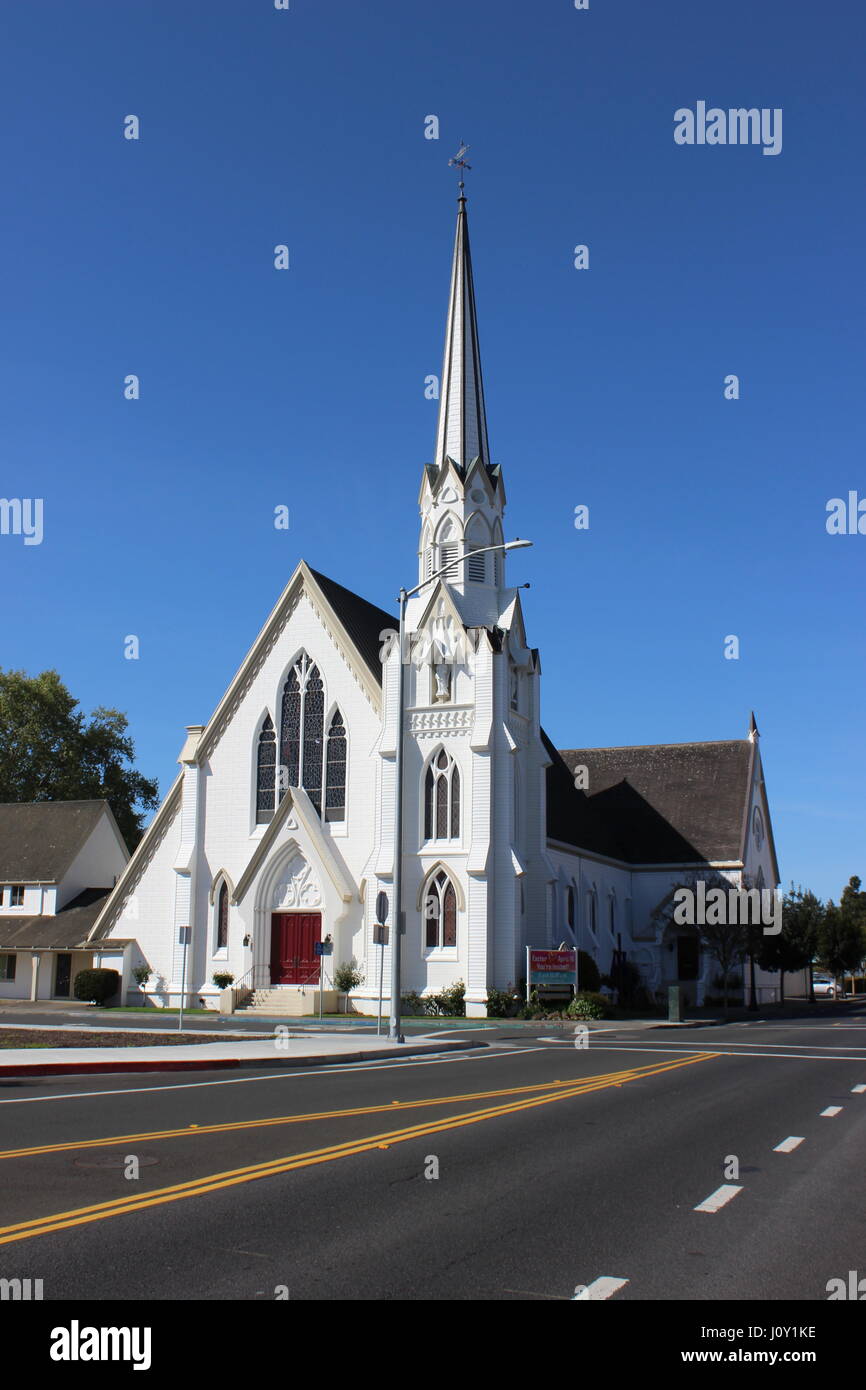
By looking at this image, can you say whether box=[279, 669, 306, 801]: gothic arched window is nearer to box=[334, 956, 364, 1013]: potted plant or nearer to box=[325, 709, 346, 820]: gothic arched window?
box=[325, 709, 346, 820]: gothic arched window

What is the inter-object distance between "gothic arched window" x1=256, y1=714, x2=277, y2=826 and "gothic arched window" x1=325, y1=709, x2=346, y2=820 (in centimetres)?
211

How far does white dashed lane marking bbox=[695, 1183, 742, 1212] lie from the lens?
27.0 feet

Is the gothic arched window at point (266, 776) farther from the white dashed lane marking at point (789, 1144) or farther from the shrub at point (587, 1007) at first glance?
the white dashed lane marking at point (789, 1144)

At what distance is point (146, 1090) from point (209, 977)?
25844 mm

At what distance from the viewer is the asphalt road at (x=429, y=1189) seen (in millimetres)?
6316

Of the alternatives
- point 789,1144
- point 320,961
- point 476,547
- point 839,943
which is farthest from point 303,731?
point 839,943

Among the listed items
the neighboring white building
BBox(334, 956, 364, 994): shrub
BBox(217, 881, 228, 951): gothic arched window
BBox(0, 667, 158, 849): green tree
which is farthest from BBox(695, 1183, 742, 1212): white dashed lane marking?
BBox(0, 667, 158, 849): green tree

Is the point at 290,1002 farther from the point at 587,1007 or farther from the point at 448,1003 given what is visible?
the point at 587,1007

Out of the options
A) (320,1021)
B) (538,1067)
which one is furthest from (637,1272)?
(320,1021)

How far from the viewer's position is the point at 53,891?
47031 mm

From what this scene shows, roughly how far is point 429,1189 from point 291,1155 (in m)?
1.70

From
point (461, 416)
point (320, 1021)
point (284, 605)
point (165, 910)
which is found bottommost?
point (320, 1021)

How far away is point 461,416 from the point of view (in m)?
43.5
